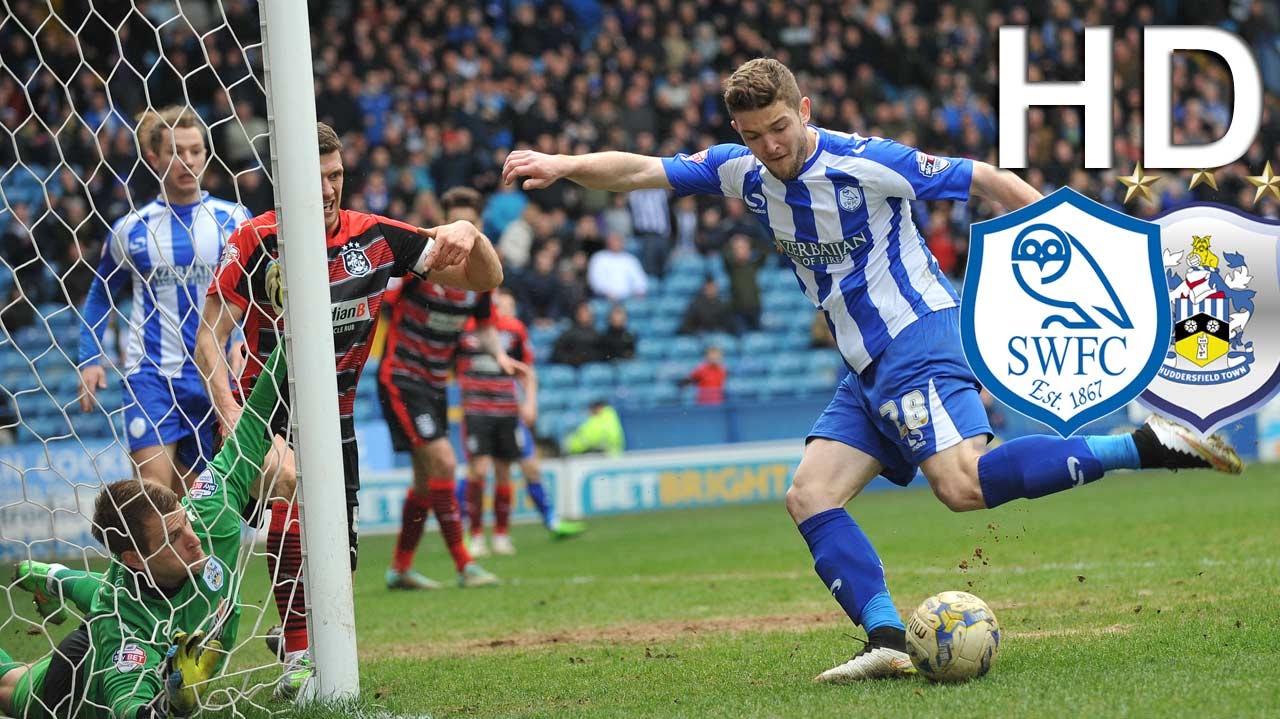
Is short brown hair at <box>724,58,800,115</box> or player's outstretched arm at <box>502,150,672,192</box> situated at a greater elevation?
short brown hair at <box>724,58,800,115</box>

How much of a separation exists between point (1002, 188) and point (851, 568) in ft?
4.77

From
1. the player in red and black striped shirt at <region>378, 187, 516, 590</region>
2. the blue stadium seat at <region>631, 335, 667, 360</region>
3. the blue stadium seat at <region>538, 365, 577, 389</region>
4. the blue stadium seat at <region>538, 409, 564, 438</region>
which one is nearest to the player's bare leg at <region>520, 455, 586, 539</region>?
the player in red and black striped shirt at <region>378, 187, 516, 590</region>

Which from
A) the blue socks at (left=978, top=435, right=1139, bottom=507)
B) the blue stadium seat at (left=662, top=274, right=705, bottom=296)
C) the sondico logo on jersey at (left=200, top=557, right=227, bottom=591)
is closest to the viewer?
the blue socks at (left=978, top=435, right=1139, bottom=507)

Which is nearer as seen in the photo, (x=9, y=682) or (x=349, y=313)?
(x=9, y=682)

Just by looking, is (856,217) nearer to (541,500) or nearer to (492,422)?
(492,422)

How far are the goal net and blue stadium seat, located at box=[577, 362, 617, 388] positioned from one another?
4.24m

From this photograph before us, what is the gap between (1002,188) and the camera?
16.0 ft

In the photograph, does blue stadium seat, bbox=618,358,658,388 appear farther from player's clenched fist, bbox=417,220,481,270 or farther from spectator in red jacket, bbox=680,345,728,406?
player's clenched fist, bbox=417,220,481,270

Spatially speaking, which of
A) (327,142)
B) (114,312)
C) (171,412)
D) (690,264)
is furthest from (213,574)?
(690,264)

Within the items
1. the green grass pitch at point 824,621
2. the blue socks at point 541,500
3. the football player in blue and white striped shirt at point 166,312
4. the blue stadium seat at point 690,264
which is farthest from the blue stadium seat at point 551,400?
the football player in blue and white striped shirt at point 166,312

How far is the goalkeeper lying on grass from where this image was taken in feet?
15.0

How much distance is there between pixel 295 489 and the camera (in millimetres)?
4789

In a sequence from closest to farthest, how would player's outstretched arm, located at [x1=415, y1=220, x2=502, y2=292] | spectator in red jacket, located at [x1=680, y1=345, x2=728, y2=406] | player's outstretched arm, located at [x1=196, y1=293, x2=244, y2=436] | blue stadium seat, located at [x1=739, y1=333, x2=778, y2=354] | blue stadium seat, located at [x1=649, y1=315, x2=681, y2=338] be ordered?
player's outstretched arm, located at [x1=415, y1=220, x2=502, y2=292] → player's outstretched arm, located at [x1=196, y1=293, x2=244, y2=436] → spectator in red jacket, located at [x1=680, y1=345, x2=728, y2=406] → blue stadium seat, located at [x1=739, y1=333, x2=778, y2=354] → blue stadium seat, located at [x1=649, y1=315, x2=681, y2=338]

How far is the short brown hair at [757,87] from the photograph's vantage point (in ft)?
16.0
